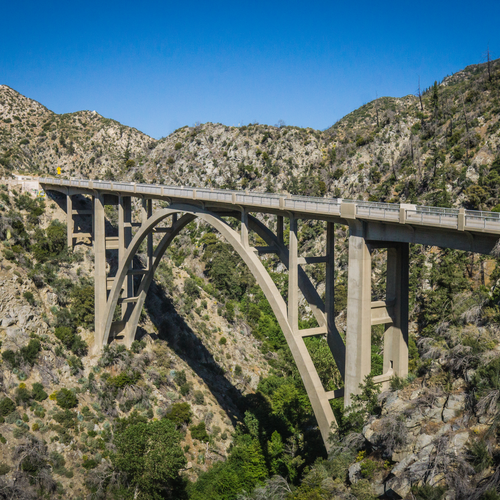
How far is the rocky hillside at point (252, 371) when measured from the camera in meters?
13.6

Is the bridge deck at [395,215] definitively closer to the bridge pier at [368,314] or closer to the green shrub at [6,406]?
the bridge pier at [368,314]

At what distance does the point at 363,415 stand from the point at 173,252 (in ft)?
201

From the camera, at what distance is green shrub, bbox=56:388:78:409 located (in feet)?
97.3

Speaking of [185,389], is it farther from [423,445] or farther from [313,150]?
[313,150]

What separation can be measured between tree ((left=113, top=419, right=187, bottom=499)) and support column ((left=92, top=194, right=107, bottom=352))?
11.8 m

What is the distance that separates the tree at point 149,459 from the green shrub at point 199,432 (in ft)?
18.4

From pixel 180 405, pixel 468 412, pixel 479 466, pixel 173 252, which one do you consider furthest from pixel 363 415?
pixel 173 252

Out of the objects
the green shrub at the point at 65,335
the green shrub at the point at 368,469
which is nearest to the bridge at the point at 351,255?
the green shrub at the point at 368,469

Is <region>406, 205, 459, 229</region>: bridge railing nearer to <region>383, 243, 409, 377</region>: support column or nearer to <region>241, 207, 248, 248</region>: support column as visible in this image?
<region>383, 243, 409, 377</region>: support column

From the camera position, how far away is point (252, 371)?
43812 millimetres

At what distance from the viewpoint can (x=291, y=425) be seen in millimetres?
30109

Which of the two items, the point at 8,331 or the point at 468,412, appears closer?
the point at 468,412

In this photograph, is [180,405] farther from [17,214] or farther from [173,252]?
[173,252]

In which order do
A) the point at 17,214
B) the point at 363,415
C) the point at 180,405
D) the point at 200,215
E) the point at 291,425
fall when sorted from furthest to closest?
the point at 17,214
the point at 180,405
the point at 291,425
the point at 200,215
the point at 363,415
